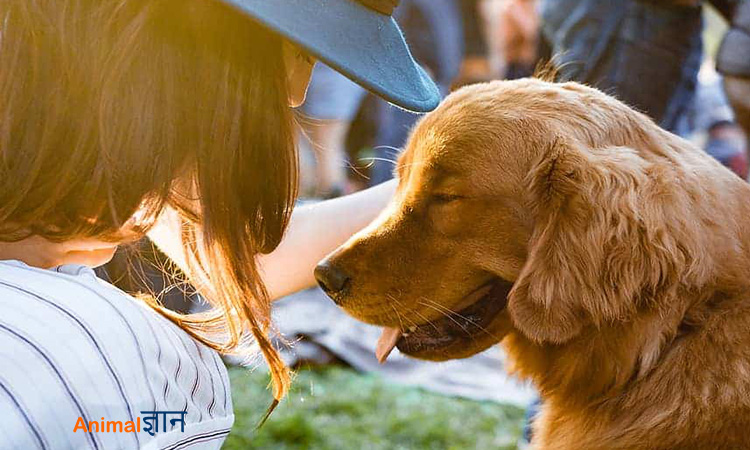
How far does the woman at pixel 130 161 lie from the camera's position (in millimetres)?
1383

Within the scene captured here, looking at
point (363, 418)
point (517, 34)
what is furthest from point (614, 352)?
point (517, 34)

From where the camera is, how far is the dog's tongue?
7.54 ft

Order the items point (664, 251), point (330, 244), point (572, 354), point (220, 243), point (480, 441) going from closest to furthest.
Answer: point (220, 243), point (664, 251), point (572, 354), point (330, 244), point (480, 441)

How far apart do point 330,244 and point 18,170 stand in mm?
1133

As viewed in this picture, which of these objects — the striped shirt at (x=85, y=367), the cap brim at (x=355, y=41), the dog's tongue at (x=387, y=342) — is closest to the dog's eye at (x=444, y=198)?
the dog's tongue at (x=387, y=342)

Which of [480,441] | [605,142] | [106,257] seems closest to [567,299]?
[605,142]

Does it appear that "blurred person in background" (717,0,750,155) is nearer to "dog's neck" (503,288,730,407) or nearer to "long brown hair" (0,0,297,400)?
"dog's neck" (503,288,730,407)

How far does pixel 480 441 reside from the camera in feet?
12.1

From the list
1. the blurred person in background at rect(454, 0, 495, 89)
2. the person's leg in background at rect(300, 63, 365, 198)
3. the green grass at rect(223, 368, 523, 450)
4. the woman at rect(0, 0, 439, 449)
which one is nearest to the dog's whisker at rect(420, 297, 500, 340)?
the woman at rect(0, 0, 439, 449)

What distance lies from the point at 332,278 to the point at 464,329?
0.35m

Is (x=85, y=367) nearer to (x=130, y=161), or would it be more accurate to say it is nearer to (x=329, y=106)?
(x=130, y=161)

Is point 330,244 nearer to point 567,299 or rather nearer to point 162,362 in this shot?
point 567,299

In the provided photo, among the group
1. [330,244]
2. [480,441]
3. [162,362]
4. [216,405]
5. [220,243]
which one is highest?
[220,243]

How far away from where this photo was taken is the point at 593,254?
6.27 ft
